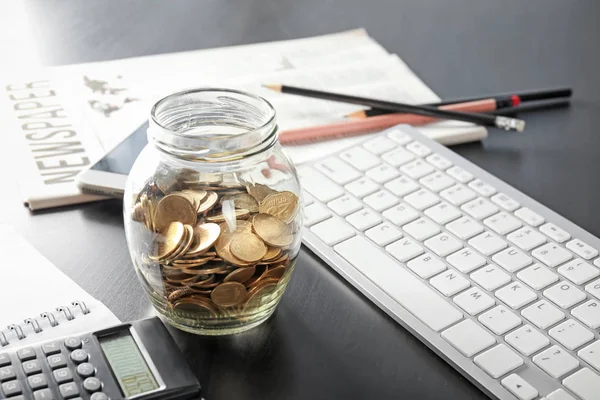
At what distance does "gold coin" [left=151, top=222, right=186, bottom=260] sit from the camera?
1.94ft

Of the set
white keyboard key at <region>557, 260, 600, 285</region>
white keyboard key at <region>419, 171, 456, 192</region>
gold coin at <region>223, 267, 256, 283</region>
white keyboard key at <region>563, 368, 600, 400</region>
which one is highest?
gold coin at <region>223, 267, 256, 283</region>

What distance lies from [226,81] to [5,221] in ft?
1.16

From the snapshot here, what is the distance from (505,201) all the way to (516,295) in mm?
147

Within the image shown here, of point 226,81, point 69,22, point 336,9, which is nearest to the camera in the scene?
point 226,81

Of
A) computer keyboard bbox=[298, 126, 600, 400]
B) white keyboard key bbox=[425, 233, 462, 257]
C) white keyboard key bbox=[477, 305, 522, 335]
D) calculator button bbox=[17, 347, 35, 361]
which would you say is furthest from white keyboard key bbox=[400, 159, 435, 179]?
calculator button bbox=[17, 347, 35, 361]

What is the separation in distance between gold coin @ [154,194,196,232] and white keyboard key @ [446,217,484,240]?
266 millimetres

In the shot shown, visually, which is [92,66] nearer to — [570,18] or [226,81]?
[226,81]

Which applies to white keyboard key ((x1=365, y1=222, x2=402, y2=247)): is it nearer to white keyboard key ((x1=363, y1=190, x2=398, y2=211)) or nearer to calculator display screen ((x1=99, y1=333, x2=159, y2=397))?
white keyboard key ((x1=363, y1=190, x2=398, y2=211))

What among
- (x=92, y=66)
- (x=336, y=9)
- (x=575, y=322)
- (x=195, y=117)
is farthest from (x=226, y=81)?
(x=575, y=322)

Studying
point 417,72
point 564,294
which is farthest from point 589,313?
point 417,72

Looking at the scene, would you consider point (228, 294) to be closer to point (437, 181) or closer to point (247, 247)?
point (247, 247)

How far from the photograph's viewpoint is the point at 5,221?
768 millimetres

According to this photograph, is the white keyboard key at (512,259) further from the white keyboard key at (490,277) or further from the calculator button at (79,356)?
the calculator button at (79,356)

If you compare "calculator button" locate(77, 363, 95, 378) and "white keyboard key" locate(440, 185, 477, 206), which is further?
"white keyboard key" locate(440, 185, 477, 206)
